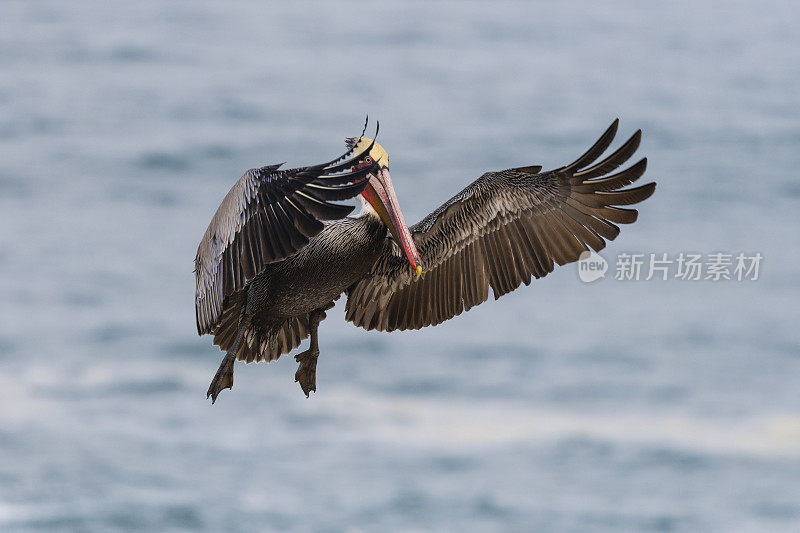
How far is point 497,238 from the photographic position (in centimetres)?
1535

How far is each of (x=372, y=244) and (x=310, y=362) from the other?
1.59 m

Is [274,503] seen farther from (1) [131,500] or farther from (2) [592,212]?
(2) [592,212]

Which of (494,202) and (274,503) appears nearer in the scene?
(494,202)

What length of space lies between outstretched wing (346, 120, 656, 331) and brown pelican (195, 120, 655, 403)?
0.01 meters

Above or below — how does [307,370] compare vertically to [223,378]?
above

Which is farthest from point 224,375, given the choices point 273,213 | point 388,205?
point 388,205

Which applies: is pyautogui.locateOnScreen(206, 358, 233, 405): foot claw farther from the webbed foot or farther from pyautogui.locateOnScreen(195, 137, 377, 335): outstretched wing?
pyautogui.locateOnScreen(195, 137, 377, 335): outstretched wing

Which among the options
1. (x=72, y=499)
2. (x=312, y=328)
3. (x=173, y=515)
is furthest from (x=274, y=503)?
(x=312, y=328)

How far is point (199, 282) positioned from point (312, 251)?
4.43 ft

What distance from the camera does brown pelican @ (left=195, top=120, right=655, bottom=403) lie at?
1321 centimetres

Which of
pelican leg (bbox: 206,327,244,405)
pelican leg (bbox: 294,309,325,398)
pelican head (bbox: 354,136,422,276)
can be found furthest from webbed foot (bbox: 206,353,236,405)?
pelican head (bbox: 354,136,422,276)

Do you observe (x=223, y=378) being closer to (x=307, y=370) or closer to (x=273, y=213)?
(x=307, y=370)

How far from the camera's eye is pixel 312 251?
14258 millimetres

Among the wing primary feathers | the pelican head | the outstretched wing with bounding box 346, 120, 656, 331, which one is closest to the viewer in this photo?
the wing primary feathers
